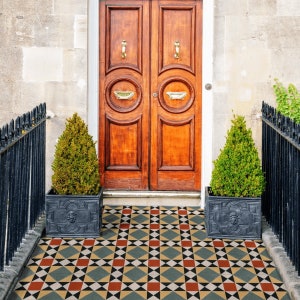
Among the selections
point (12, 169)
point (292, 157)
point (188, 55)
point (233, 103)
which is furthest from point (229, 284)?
point (188, 55)

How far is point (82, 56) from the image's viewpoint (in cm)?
762

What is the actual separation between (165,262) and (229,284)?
29.5 inches

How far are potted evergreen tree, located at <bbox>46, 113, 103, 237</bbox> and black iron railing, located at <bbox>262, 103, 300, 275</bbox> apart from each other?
1853mm

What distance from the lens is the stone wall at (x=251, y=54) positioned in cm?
755

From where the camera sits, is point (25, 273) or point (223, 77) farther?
point (223, 77)

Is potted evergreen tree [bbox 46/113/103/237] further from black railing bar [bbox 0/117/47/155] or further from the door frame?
the door frame

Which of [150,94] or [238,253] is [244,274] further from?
[150,94]

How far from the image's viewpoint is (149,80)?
7.95m

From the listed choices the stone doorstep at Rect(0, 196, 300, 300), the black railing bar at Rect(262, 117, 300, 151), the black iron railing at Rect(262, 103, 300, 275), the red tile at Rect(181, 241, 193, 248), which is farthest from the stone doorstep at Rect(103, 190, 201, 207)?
the black railing bar at Rect(262, 117, 300, 151)

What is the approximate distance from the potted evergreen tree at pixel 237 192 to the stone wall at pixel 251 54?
0.99m

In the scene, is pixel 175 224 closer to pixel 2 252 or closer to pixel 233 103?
pixel 233 103

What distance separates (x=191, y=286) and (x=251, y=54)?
3.28 m

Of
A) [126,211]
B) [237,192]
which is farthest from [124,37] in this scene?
[237,192]

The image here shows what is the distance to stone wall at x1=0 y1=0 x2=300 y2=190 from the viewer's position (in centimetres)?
756
